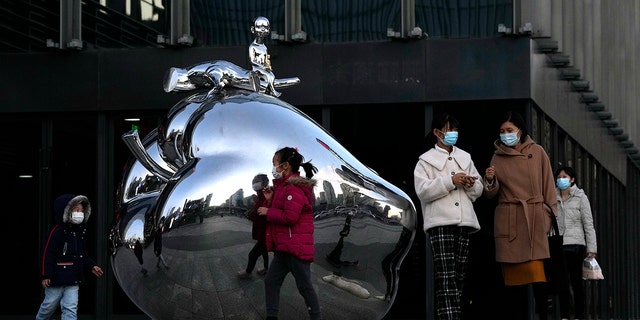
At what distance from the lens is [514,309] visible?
1852 centimetres

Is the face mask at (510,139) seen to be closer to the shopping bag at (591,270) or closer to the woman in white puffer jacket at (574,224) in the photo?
the woman in white puffer jacket at (574,224)

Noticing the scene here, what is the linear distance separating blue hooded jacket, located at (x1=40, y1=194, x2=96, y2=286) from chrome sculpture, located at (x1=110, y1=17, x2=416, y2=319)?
340cm

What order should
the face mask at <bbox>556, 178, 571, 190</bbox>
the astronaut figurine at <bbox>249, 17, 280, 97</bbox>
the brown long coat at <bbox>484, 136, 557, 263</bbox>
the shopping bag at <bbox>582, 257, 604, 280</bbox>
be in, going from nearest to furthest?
the astronaut figurine at <bbox>249, 17, 280, 97</bbox> < the brown long coat at <bbox>484, 136, 557, 263</bbox> < the face mask at <bbox>556, 178, 571, 190</bbox> < the shopping bag at <bbox>582, 257, 604, 280</bbox>

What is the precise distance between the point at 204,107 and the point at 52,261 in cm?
435

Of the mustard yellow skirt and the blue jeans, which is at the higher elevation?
the mustard yellow skirt

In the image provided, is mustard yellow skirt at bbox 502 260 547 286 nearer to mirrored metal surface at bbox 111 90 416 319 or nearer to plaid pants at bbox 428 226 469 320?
plaid pants at bbox 428 226 469 320

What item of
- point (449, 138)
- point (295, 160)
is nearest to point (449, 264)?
point (449, 138)

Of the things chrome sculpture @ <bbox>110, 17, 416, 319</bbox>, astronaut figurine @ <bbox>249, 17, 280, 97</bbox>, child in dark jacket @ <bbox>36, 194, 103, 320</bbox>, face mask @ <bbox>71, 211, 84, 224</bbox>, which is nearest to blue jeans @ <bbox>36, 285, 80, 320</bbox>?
child in dark jacket @ <bbox>36, 194, 103, 320</bbox>

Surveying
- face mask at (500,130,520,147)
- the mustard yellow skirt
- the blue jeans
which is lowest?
the blue jeans

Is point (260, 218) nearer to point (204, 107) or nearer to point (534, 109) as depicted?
point (204, 107)

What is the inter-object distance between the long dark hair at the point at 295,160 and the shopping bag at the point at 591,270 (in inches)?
232

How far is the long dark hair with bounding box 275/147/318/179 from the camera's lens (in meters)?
10.9

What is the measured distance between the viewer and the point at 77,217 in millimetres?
15031

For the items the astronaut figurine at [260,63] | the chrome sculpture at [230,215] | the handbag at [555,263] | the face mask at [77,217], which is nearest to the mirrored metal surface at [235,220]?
the chrome sculpture at [230,215]
